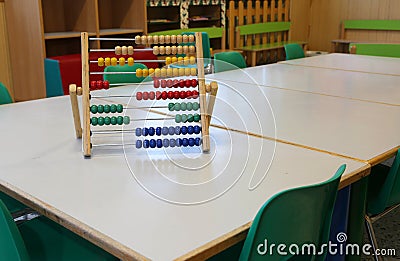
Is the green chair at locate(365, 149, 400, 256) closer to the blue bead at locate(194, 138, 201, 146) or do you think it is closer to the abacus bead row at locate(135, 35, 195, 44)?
the blue bead at locate(194, 138, 201, 146)

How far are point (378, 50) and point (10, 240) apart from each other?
4273mm

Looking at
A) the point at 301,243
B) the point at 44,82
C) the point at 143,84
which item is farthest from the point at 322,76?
the point at 44,82

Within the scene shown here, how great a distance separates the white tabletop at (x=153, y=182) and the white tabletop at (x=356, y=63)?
1968 mm

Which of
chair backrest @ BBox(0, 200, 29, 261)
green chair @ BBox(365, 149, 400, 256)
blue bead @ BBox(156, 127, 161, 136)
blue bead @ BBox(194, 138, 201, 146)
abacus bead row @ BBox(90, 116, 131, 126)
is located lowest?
green chair @ BBox(365, 149, 400, 256)

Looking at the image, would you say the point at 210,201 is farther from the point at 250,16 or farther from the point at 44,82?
the point at 250,16

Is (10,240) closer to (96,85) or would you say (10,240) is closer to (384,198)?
(96,85)

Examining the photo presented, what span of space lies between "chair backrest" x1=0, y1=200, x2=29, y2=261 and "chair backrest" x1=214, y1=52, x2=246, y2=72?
264cm

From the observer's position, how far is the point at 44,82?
420 centimetres

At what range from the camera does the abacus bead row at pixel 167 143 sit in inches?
62.0

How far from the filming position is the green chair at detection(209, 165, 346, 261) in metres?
1.06

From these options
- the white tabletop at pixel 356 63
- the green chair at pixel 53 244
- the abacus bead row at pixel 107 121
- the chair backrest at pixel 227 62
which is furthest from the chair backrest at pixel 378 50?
the green chair at pixel 53 244

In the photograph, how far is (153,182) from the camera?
4.35 ft

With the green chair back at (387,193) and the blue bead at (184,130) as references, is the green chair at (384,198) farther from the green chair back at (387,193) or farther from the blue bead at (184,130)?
the blue bead at (184,130)

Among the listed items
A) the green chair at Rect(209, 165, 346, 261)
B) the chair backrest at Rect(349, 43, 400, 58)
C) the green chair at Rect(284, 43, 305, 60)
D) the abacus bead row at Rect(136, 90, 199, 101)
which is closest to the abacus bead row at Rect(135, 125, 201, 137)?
the abacus bead row at Rect(136, 90, 199, 101)
